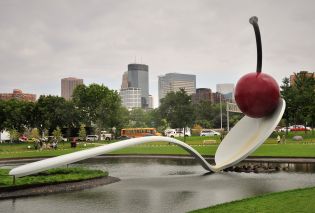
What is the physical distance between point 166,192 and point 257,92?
20.9 ft

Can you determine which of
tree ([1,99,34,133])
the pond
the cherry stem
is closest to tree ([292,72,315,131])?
the pond

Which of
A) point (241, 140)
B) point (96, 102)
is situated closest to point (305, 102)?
point (96, 102)

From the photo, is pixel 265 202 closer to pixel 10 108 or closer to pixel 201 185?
pixel 201 185

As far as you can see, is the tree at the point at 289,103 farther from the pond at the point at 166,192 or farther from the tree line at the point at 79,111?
the pond at the point at 166,192

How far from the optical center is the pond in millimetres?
12922

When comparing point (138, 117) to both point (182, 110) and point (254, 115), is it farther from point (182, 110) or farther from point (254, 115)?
point (254, 115)

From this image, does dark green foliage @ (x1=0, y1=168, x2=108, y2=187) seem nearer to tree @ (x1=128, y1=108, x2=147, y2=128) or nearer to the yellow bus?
the yellow bus

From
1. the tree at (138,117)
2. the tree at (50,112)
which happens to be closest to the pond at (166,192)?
the tree at (50,112)

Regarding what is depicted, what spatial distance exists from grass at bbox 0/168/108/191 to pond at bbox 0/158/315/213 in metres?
1.43

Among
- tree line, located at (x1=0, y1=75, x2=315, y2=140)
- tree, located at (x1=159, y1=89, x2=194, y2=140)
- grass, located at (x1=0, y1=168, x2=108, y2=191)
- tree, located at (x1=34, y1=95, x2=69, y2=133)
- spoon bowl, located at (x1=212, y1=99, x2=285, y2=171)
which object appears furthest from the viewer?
tree, located at (x1=159, y1=89, x2=194, y2=140)

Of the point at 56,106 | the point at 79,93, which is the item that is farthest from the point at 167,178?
the point at 56,106

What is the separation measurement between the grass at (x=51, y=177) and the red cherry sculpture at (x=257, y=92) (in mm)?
7711

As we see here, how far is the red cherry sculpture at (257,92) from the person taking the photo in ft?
59.6

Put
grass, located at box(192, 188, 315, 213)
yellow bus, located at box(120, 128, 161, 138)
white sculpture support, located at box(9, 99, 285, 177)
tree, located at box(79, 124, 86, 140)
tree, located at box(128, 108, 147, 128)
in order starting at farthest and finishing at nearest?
tree, located at box(128, 108, 147, 128), yellow bus, located at box(120, 128, 161, 138), tree, located at box(79, 124, 86, 140), white sculpture support, located at box(9, 99, 285, 177), grass, located at box(192, 188, 315, 213)
